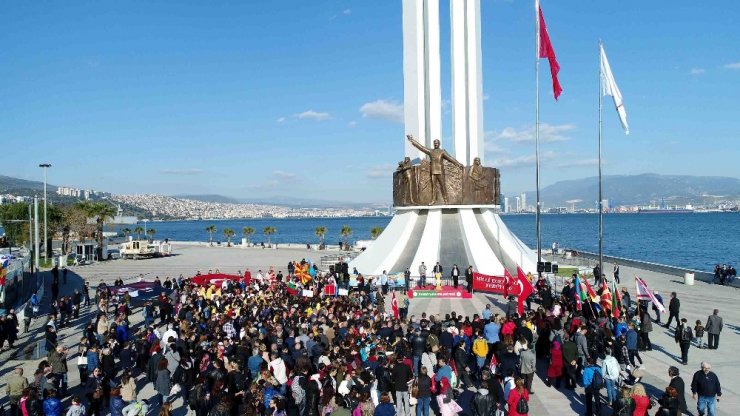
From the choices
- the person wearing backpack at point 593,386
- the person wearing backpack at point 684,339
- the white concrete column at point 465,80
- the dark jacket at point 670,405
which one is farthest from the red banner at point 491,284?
the dark jacket at point 670,405

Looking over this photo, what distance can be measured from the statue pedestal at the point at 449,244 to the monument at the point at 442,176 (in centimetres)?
4

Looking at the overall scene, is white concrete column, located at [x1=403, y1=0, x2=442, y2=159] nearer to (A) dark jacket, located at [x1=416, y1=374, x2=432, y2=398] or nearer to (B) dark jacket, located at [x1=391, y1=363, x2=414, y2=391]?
(B) dark jacket, located at [x1=391, y1=363, x2=414, y2=391]

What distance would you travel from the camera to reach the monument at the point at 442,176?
2398 cm

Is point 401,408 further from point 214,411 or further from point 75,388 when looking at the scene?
point 75,388

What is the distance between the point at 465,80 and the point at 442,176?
5418mm

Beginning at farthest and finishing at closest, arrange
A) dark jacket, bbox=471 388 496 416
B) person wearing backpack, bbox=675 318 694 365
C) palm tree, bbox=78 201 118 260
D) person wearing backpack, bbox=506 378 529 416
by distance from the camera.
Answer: palm tree, bbox=78 201 118 260, person wearing backpack, bbox=675 318 694 365, dark jacket, bbox=471 388 496 416, person wearing backpack, bbox=506 378 529 416

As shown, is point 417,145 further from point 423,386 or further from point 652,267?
point 423,386

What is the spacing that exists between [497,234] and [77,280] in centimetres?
2103

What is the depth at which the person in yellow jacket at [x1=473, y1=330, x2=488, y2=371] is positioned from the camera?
10.3 metres

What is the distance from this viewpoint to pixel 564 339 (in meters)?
10.3

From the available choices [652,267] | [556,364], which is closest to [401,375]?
[556,364]

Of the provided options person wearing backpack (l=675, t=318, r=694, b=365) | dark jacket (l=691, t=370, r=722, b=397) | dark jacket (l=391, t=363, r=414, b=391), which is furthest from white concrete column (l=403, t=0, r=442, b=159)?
dark jacket (l=691, t=370, r=722, b=397)

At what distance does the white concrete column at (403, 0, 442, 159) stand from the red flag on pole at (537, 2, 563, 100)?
627cm

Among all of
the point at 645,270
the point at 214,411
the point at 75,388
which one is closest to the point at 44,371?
the point at 75,388
